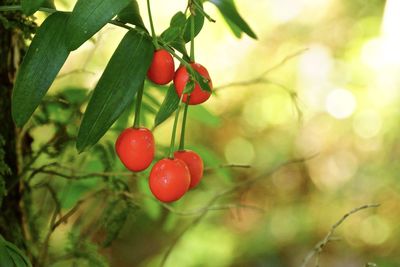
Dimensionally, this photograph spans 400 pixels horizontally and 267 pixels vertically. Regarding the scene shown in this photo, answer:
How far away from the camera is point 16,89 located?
0.62 meters

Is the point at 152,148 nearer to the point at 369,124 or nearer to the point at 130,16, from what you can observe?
the point at 130,16

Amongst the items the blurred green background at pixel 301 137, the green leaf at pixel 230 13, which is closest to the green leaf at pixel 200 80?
the green leaf at pixel 230 13

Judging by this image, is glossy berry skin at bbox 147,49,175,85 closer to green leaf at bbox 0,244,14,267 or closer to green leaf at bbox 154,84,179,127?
green leaf at bbox 154,84,179,127

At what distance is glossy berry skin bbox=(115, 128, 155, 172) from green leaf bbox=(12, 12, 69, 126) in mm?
86

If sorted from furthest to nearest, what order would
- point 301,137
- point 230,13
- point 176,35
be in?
point 301,137 → point 230,13 → point 176,35

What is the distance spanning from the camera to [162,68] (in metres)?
0.61

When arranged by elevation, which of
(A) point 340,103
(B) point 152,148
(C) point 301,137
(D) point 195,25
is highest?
(D) point 195,25

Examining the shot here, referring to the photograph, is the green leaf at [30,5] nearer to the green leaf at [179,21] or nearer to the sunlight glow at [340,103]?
the green leaf at [179,21]

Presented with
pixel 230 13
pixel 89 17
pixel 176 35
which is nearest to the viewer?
pixel 89 17

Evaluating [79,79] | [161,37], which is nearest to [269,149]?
[79,79]

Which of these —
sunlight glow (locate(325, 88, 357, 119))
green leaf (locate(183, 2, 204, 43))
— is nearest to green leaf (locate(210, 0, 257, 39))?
green leaf (locate(183, 2, 204, 43))

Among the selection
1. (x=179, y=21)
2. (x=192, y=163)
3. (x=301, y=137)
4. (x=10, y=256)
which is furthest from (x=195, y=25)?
(x=301, y=137)

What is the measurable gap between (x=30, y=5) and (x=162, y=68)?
13 centimetres

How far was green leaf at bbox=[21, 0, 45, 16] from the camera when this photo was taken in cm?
60
